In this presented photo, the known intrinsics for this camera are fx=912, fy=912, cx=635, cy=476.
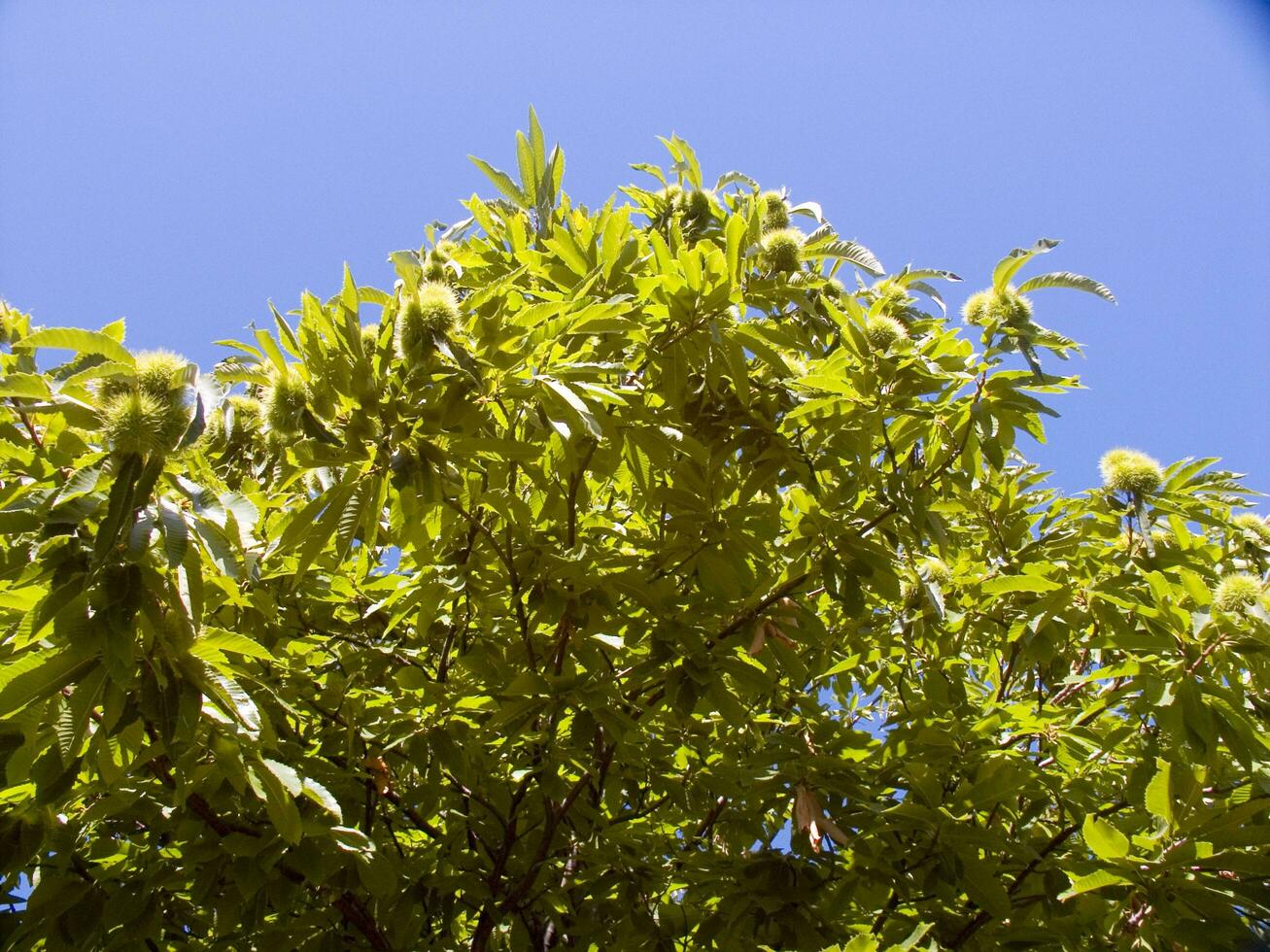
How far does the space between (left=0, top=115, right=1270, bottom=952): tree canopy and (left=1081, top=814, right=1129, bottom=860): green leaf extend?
0.04 ft

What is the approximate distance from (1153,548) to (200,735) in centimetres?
250

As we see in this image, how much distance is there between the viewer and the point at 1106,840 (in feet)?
6.32

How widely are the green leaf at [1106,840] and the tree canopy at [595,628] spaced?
0.04ft

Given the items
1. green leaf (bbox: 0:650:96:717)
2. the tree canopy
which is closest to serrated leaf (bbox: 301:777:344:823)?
the tree canopy

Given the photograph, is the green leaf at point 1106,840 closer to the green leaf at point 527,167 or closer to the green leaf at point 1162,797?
the green leaf at point 1162,797

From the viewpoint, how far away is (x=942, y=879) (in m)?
2.24

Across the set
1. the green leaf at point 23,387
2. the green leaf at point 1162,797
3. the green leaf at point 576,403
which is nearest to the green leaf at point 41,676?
the green leaf at point 23,387

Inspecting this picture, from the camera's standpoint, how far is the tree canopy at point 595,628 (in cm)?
171

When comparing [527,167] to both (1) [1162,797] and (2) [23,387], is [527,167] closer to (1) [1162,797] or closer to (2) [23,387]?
(2) [23,387]

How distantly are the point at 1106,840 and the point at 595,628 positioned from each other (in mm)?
1270

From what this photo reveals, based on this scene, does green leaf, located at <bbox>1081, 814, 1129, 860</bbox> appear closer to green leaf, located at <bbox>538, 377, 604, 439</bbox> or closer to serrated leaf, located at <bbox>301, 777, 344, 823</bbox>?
green leaf, located at <bbox>538, 377, 604, 439</bbox>

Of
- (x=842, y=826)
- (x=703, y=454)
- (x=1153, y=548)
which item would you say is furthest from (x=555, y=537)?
(x=1153, y=548)

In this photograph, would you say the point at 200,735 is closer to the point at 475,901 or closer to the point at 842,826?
the point at 475,901

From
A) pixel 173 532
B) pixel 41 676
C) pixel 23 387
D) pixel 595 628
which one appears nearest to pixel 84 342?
pixel 23 387
